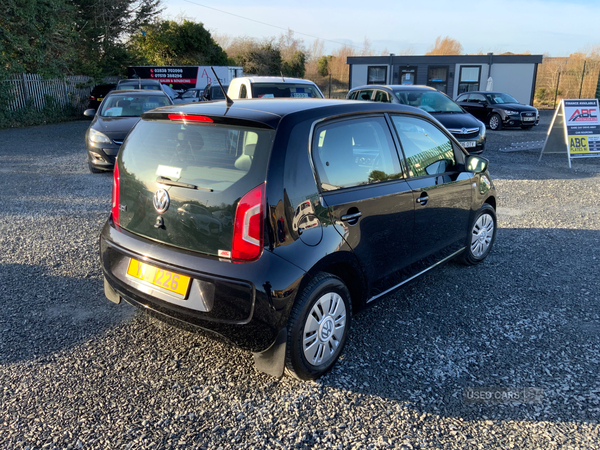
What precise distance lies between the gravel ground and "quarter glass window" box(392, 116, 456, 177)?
3.76 ft

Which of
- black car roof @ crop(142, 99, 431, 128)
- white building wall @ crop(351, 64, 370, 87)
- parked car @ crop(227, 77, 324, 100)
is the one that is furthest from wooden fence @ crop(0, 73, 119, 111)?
black car roof @ crop(142, 99, 431, 128)

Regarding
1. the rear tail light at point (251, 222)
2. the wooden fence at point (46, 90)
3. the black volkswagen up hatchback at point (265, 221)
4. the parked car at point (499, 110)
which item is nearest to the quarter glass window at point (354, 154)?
the black volkswagen up hatchback at point (265, 221)

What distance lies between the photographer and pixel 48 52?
21578mm

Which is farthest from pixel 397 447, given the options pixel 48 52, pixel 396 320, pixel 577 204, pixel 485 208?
pixel 48 52

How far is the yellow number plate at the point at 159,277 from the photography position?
2762 millimetres

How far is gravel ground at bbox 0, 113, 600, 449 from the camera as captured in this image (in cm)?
257

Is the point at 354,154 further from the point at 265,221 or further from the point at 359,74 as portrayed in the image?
the point at 359,74

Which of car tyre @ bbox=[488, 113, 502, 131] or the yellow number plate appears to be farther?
car tyre @ bbox=[488, 113, 502, 131]

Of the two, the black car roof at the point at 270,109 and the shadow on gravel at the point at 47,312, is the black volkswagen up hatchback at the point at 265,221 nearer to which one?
the black car roof at the point at 270,109

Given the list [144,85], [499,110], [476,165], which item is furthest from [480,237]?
[499,110]

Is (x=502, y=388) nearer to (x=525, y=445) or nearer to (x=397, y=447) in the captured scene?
(x=525, y=445)

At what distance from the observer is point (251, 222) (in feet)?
8.57

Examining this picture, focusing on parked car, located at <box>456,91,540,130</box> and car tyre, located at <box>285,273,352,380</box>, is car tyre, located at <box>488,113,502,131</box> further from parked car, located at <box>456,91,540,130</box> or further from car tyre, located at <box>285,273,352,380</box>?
car tyre, located at <box>285,273,352,380</box>

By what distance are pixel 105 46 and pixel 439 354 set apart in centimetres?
2907
